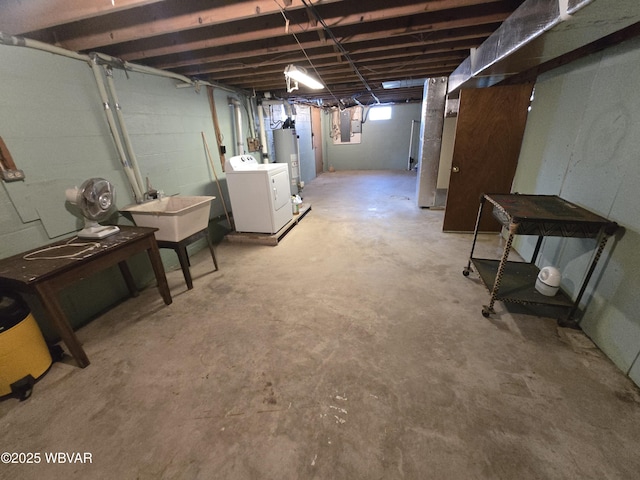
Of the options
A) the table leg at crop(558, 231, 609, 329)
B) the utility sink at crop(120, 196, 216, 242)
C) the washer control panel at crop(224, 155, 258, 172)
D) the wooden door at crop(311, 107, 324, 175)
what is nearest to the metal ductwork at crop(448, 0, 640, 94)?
the table leg at crop(558, 231, 609, 329)

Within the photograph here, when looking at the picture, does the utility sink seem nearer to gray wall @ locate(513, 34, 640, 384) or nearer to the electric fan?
the electric fan

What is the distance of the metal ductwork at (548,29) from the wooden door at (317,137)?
6436 mm

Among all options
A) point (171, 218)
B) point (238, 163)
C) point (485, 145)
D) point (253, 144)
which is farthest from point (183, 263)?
point (485, 145)

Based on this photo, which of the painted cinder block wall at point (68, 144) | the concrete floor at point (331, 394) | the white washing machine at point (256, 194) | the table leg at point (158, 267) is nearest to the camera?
the concrete floor at point (331, 394)

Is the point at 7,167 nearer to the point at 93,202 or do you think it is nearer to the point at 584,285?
the point at 93,202

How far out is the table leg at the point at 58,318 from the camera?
4.93ft

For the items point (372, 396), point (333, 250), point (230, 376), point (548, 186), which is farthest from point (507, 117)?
point (230, 376)

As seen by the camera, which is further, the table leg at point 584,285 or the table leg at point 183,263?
the table leg at point 183,263

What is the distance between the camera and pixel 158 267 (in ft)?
7.31

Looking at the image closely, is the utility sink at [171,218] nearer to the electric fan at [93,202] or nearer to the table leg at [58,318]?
the electric fan at [93,202]

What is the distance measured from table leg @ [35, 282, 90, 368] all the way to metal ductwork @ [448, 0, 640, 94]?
10.2 ft

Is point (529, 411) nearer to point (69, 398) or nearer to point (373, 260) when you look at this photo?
point (373, 260)

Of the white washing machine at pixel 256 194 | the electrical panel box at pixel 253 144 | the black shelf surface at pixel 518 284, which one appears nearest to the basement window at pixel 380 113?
the electrical panel box at pixel 253 144

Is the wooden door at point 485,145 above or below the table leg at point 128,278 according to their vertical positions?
above
